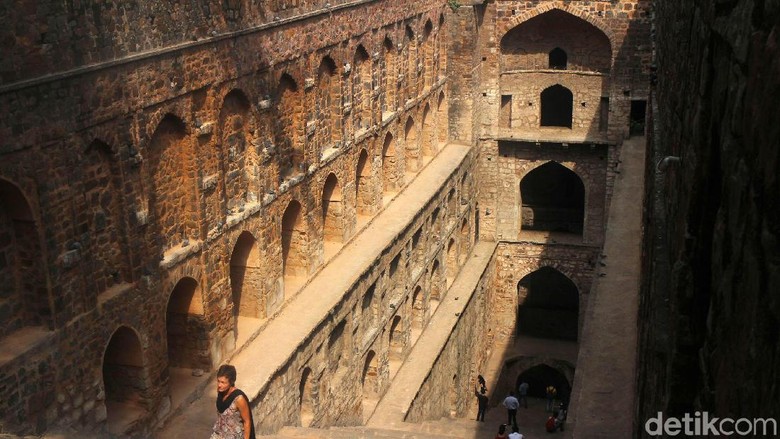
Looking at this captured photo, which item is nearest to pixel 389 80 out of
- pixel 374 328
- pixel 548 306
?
pixel 374 328

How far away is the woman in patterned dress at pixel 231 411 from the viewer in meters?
6.55

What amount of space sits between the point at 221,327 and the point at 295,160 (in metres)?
2.95

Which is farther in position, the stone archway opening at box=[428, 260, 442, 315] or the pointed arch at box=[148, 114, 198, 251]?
the stone archway opening at box=[428, 260, 442, 315]

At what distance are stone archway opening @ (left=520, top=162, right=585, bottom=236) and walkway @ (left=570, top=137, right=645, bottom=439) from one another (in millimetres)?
6512

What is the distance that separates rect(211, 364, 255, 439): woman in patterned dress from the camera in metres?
6.55

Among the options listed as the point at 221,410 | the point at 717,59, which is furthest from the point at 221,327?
the point at 717,59

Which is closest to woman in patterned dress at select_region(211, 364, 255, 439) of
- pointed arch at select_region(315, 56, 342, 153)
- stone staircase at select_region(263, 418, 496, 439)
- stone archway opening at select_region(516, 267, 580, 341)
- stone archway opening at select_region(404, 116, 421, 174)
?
stone staircase at select_region(263, 418, 496, 439)

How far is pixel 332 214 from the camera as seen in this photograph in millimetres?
13914

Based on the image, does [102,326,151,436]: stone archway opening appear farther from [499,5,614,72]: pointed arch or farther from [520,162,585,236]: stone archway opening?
[520,162,585,236]: stone archway opening

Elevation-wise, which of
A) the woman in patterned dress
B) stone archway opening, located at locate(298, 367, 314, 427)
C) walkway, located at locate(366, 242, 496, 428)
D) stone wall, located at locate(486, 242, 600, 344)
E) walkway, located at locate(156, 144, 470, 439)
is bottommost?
stone wall, located at locate(486, 242, 600, 344)

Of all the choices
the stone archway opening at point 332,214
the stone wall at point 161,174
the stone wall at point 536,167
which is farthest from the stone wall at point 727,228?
the stone wall at point 536,167

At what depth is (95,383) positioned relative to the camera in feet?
26.3

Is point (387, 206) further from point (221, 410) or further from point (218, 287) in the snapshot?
point (221, 410)

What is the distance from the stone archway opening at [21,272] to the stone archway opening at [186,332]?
7.89ft
